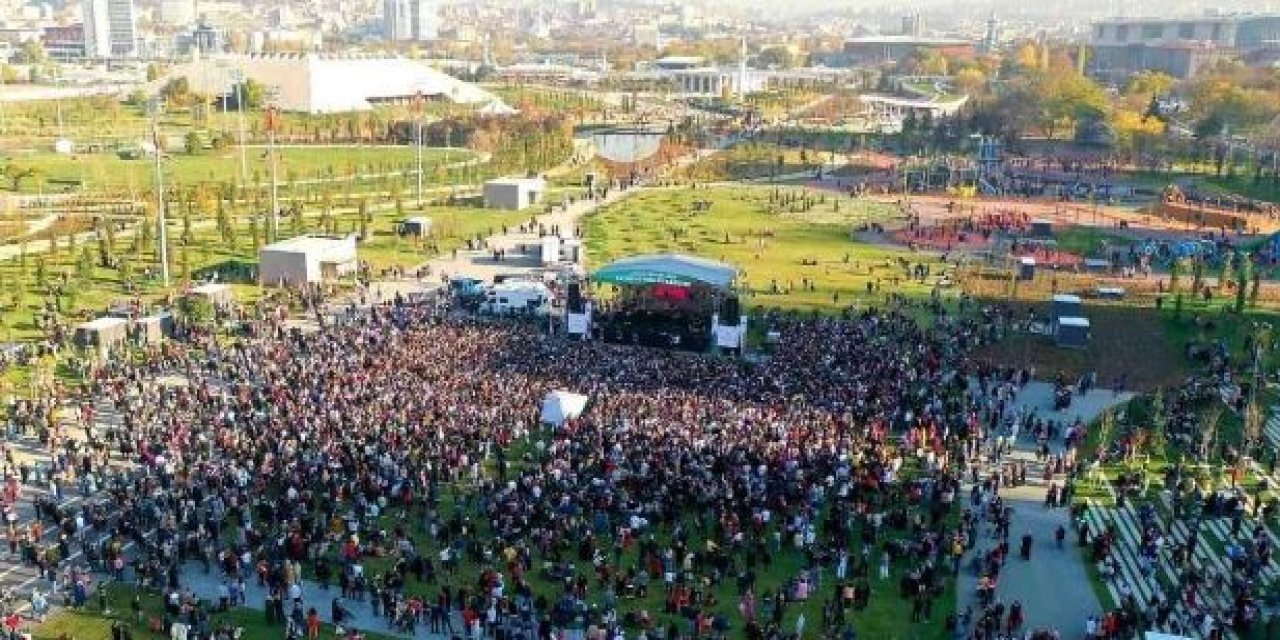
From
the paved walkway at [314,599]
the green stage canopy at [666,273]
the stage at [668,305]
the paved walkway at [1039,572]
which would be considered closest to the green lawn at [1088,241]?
the green stage canopy at [666,273]

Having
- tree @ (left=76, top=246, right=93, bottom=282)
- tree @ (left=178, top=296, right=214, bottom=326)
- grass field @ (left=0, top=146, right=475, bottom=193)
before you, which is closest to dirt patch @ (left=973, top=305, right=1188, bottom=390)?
tree @ (left=178, top=296, right=214, bottom=326)

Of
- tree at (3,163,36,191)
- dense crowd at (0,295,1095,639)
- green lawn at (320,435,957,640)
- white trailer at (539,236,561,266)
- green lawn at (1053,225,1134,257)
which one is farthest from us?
tree at (3,163,36,191)

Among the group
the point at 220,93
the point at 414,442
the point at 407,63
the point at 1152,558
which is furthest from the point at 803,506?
the point at 407,63

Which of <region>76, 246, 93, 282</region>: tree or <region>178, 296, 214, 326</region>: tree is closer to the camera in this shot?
<region>178, 296, 214, 326</region>: tree

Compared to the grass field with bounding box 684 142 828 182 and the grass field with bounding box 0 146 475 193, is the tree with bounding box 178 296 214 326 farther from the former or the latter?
the grass field with bounding box 684 142 828 182

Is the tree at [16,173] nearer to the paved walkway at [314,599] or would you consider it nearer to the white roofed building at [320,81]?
the white roofed building at [320,81]
